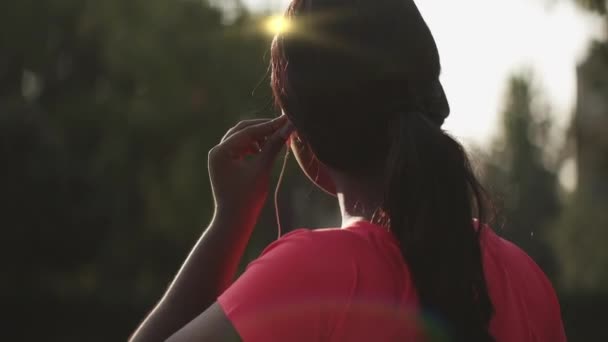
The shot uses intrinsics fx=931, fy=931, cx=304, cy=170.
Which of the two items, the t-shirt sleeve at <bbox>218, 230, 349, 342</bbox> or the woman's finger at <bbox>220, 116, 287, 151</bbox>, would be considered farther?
the woman's finger at <bbox>220, 116, 287, 151</bbox>

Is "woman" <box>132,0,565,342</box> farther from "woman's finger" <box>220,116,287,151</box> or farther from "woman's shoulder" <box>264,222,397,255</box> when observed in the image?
"woman's finger" <box>220,116,287,151</box>

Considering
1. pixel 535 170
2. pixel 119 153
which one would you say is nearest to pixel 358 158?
pixel 119 153

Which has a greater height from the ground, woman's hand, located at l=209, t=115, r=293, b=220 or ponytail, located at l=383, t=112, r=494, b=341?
woman's hand, located at l=209, t=115, r=293, b=220

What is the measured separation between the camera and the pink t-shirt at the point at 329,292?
153 centimetres

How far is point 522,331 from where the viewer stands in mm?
1734

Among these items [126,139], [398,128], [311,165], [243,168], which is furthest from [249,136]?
[126,139]

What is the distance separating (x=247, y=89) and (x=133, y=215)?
199 inches

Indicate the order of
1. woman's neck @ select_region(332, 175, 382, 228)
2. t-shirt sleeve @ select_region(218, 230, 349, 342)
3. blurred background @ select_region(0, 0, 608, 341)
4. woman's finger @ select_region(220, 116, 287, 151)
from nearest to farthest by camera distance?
1. t-shirt sleeve @ select_region(218, 230, 349, 342)
2. woman's neck @ select_region(332, 175, 382, 228)
3. woman's finger @ select_region(220, 116, 287, 151)
4. blurred background @ select_region(0, 0, 608, 341)

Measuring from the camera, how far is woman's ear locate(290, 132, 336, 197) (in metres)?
1.88

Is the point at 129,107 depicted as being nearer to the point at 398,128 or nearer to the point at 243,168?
the point at 243,168

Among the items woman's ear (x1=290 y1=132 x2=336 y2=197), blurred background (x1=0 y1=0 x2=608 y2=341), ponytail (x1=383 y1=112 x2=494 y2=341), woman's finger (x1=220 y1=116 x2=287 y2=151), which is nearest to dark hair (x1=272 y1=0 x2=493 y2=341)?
ponytail (x1=383 y1=112 x2=494 y2=341)

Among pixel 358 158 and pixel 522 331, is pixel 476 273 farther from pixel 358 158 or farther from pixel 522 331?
pixel 358 158

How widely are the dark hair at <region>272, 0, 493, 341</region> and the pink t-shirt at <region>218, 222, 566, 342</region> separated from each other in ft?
0.15

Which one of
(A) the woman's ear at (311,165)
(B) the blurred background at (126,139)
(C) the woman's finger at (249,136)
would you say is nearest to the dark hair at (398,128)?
(A) the woman's ear at (311,165)
